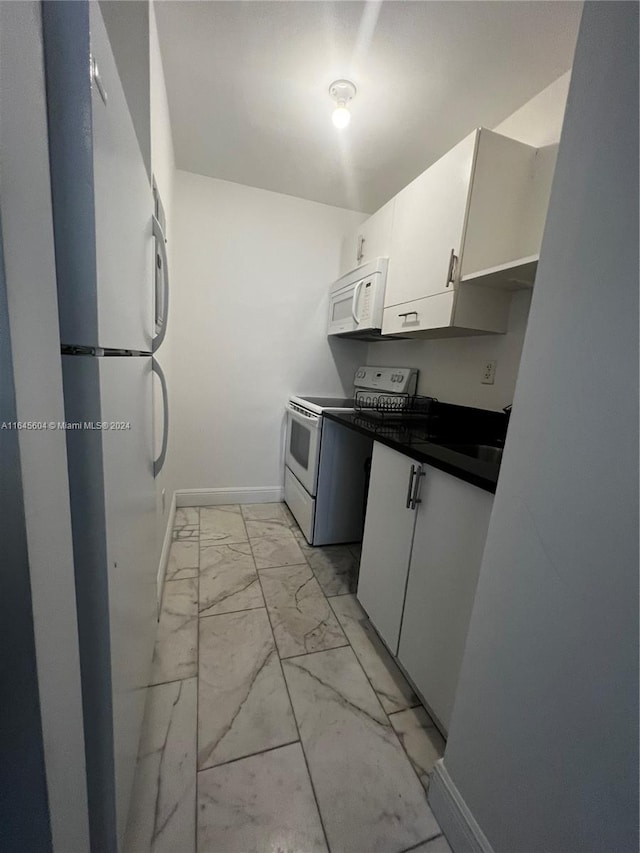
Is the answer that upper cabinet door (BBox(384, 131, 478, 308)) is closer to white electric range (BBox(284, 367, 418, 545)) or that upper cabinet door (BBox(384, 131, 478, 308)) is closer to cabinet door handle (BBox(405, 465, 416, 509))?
white electric range (BBox(284, 367, 418, 545))

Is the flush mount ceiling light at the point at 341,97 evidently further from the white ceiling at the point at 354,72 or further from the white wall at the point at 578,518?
the white wall at the point at 578,518

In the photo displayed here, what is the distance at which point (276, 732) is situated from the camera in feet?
3.61

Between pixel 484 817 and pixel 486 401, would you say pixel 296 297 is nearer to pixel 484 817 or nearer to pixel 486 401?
pixel 486 401

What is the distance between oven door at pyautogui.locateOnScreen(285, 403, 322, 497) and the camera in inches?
83.7

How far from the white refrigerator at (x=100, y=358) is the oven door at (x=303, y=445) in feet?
4.34

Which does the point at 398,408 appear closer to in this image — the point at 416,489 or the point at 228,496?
the point at 416,489

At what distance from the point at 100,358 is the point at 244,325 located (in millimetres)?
2207

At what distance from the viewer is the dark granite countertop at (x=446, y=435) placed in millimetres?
979

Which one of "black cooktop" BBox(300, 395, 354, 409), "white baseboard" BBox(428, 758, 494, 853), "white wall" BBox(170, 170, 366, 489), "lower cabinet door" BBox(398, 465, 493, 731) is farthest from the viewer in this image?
"white wall" BBox(170, 170, 366, 489)

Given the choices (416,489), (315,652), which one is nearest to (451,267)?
(416,489)

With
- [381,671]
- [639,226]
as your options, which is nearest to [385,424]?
[381,671]

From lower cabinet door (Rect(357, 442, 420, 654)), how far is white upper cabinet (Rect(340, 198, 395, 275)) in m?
1.38

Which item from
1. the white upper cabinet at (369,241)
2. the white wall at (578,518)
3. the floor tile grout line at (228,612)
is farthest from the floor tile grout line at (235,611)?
the white upper cabinet at (369,241)

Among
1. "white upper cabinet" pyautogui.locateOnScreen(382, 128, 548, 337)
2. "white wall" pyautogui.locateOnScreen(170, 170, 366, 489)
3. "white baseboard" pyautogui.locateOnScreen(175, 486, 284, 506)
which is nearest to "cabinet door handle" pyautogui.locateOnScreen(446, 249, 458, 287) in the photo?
"white upper cabinet" pyautogui.locateOnScreen(382, 128, 548, 337)
